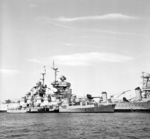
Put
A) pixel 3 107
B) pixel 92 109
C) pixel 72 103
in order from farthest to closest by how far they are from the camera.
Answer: pixel 3 107 < pixel 72 103 < pixel 92 109

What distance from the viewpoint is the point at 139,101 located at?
6862 cm

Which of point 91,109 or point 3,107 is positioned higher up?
point 3,107

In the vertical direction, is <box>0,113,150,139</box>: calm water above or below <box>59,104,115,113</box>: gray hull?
below

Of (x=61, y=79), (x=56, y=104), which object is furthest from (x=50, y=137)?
(x=61, y=79)

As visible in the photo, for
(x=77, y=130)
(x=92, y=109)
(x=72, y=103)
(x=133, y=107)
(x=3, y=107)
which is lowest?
(x=77, y=130)

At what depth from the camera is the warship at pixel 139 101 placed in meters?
67.8

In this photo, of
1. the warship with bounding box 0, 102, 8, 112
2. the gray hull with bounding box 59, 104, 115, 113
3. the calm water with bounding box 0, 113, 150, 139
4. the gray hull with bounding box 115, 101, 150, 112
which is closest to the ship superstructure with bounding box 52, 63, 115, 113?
the gray hull with bounding box 59, 104, 115, 113

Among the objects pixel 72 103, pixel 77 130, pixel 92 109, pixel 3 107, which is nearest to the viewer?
pixel 77 130

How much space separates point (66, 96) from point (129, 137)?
53.8m

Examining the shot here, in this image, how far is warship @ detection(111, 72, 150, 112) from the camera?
67750 millimetres

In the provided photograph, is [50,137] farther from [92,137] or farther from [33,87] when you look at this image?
[33,87]

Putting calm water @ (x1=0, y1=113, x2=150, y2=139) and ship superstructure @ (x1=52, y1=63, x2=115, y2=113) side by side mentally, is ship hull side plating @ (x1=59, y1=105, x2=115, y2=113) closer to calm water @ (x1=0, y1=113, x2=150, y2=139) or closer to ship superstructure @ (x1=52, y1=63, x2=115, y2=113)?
ship superstructure @ (x1=52, y1=63, x2=115, y2=113)

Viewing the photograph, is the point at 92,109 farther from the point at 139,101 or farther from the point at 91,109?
the point at 139,101

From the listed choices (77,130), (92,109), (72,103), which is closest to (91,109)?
(92,109)
